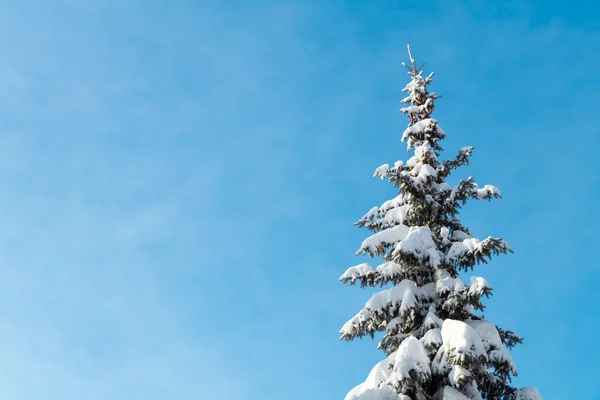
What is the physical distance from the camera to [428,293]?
14.5 m

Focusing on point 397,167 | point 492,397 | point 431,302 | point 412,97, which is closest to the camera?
point 492,397

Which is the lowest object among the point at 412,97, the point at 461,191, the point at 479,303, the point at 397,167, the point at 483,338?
the point at 483,338

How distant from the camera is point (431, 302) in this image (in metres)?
14.5

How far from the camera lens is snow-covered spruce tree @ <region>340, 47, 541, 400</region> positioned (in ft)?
40.5

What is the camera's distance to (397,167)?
17.5 m

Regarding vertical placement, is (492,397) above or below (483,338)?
below

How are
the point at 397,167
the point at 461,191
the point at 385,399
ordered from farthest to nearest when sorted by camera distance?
the point at 397,167 → the point at 461,191 → the point at 385,399

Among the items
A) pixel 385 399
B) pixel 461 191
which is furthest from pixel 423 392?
pixel 461 191

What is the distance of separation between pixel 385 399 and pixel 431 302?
313 cm

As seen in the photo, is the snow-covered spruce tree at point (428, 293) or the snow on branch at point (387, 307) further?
the snow on branch at point (387, 307)

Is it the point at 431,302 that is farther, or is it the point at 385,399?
the point at 431,302

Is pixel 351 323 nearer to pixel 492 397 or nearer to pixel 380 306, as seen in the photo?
pixel 380 306

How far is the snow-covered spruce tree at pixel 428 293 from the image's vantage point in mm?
12344

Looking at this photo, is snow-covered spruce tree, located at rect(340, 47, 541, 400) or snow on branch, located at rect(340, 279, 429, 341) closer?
snow-covered spruce tree, located at rect(340, 47, 541, 400)
